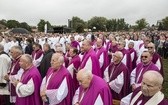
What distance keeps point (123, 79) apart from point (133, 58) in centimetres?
494

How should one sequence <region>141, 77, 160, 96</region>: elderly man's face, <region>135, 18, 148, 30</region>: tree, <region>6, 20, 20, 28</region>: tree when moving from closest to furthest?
<region>141, 77, 160, 96</region>: elderly man's face → <region>135, 18, 148, 30</region>: tree → <region>6, 20, 20, 28</region>: tree

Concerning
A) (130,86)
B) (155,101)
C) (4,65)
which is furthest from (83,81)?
(4,65)

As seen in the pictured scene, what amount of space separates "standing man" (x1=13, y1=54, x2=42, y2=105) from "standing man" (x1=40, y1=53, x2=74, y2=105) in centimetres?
19

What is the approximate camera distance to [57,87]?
6.16 metres

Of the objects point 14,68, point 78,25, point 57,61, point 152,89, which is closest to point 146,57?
point 57,61

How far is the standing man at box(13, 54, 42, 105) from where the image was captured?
6.30 metres

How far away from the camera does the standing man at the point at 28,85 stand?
6297 mm

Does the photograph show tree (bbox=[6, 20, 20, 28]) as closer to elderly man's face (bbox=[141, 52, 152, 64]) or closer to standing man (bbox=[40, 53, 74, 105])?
elderly man's face (bbox=[141, 52, 152, 64])

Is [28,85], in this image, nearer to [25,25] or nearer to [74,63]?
[74,63]

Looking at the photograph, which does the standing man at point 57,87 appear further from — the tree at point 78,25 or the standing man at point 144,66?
the tree at point 78,25

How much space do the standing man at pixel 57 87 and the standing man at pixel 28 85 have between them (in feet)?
0.62

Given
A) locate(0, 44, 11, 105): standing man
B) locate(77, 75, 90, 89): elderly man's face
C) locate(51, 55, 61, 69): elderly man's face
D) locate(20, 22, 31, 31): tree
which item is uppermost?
locate(51, 55, 61, 69): elderly man's face

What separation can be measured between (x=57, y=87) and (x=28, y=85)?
59cm

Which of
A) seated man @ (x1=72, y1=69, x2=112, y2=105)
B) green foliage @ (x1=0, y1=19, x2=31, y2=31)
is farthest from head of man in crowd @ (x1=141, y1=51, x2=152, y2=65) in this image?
green foliage @ (x1=0, y1=19, x2=31, y2=31)
